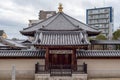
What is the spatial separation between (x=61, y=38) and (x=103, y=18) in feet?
214

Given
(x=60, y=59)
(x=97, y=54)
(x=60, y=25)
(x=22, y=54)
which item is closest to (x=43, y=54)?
(x=60, y=59)

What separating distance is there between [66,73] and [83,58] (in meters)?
2.37

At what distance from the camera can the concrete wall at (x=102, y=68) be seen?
22.1 m

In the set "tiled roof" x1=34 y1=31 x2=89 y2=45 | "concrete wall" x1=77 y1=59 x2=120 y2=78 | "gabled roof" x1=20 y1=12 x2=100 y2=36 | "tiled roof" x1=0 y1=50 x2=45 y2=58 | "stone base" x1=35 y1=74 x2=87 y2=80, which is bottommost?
"stone base" x1=35 y1=74 x2=87 y2=80

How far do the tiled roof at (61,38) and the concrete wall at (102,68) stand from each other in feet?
7.12

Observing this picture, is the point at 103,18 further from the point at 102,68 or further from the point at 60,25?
the point at 102,68

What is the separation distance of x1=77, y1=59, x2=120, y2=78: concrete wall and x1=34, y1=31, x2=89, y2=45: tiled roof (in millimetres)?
2171

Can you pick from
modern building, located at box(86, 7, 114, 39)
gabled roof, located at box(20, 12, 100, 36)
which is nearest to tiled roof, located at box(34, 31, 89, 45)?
gabled roof, located at box(20, 12, 100, 36)

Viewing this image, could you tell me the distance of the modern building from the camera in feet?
270

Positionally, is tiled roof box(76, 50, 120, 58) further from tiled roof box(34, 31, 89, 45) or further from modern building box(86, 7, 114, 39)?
modern building box(86, 7, 114, 39)

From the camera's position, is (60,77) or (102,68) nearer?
(60,77)

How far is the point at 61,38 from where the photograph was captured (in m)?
22.0

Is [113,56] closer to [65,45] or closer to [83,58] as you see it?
[83,58]

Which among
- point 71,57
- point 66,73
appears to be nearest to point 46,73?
point 66,73
